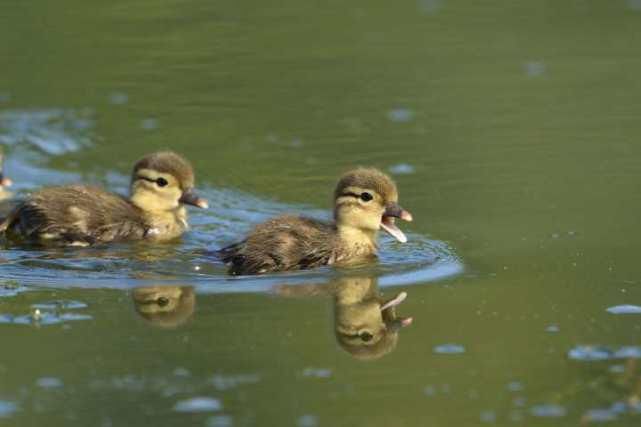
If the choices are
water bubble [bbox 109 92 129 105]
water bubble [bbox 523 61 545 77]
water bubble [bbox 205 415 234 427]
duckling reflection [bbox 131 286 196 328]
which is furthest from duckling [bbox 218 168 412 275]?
water bubble [bbox 523 61 545 77]

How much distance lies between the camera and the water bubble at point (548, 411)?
6430 millimetres

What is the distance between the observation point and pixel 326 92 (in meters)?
14.5

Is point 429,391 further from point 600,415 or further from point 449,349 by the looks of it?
point 600,415

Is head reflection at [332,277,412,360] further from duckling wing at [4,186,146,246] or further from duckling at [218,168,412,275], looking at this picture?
duckling wing at [4,186,146,246]

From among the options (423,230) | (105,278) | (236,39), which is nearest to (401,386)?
(105,278)

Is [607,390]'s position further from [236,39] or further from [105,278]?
[236,39]

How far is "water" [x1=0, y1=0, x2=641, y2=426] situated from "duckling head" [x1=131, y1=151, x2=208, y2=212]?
0.41 m

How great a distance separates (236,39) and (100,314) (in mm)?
9429

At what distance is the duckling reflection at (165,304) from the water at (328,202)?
0.9 inches

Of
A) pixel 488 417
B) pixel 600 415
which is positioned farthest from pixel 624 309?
pixel 488 417

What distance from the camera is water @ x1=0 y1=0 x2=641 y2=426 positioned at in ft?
22.3

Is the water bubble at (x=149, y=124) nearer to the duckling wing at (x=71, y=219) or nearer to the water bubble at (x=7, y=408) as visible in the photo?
the duckling wing at (x=71, y=219)

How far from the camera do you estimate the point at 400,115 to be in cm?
1334

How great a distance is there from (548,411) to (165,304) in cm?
259
